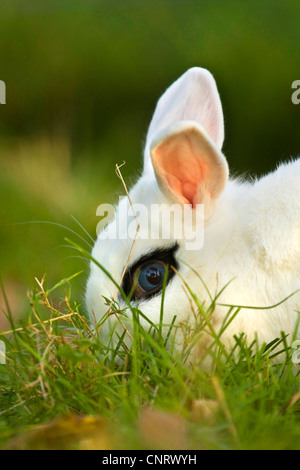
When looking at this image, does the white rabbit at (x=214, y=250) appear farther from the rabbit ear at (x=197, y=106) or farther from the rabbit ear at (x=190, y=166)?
the rabbit ear at (x=197, y=106)

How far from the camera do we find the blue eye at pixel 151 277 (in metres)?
2.36

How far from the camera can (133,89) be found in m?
5.87

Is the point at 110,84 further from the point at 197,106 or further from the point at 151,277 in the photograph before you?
the point at 151,277

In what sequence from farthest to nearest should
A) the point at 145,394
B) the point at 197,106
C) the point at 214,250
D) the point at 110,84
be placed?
1. the point at 110,84
2. the point at 197,106
3. the point at 214,250
4. the point at 145,394

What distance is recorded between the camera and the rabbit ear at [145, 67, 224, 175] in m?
2.84

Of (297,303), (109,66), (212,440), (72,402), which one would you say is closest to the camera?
(212,440)

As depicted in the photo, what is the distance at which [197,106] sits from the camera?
2.88 meters

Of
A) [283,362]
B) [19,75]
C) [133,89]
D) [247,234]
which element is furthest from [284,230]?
[19,75]

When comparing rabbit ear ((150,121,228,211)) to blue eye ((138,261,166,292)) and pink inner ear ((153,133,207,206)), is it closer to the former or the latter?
pink inner ear ((153,133,207,206))

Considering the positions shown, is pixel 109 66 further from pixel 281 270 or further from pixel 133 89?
pixel 281 270

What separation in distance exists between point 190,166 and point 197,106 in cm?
61

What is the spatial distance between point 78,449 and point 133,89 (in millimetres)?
4568

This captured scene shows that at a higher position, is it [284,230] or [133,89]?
[133,89]

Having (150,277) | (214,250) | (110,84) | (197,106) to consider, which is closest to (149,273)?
(150,277)
